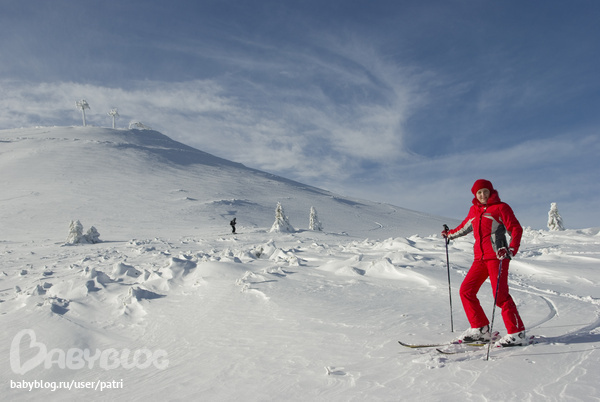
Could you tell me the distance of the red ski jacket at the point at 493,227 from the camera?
4.62 meters

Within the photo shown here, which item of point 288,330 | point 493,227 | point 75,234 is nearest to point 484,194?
point 493,227

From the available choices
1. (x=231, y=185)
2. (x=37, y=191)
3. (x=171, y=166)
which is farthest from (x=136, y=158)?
(x=37, y=191)

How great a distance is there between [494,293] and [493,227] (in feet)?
2.63

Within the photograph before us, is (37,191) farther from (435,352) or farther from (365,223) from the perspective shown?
(435,352)

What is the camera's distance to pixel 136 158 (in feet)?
271

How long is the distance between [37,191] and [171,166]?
104 ft

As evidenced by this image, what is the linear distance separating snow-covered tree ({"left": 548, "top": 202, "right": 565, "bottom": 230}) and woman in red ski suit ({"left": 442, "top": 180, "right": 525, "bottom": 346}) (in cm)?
3409

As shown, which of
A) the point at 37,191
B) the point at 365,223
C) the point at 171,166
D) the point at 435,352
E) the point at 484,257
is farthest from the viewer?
the point at 171,166

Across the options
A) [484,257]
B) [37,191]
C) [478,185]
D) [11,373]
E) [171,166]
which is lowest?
[11,373]

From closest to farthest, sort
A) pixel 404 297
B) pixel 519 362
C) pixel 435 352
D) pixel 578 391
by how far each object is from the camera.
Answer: pixel 578 391 → pixel 519 362 → pixel 435 352 → pixel 404 297

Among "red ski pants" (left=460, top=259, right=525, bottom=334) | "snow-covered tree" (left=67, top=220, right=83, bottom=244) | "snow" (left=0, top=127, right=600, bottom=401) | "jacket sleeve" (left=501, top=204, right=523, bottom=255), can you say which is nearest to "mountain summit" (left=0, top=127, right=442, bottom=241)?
"snow-covered tree" (left=67, top=220, right=83, bottom=244)

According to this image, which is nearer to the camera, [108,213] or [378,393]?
[378,393]

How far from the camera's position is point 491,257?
185 inches

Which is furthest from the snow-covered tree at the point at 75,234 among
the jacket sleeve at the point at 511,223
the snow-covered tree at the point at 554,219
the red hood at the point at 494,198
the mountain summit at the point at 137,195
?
the snow-covered tree at the point at 554,219
